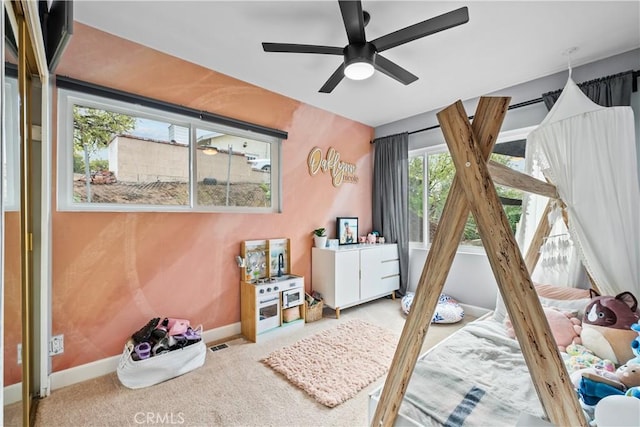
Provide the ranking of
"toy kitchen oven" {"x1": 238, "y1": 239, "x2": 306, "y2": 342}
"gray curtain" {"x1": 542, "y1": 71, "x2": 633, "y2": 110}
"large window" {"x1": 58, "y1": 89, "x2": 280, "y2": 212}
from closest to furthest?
1. "large window" {"x1": 58, "y1": 89, "x2": 280, "y2": 212}
2. "gray curtain" {"x1": 542, "y1": 71, "x2": 633, "y2": 110}
3. "toy kitchen oven" {"x1": 238, "y1": 239, "x2": 306, "y2": 342}

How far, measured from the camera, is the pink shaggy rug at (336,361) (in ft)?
6.44

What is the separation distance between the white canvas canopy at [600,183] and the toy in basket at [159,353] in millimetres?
3014

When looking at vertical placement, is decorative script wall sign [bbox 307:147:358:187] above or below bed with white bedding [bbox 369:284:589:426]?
above

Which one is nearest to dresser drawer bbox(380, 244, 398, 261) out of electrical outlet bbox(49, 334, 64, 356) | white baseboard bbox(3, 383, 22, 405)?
electrical outlet bbox(49, 334, 64, 356)

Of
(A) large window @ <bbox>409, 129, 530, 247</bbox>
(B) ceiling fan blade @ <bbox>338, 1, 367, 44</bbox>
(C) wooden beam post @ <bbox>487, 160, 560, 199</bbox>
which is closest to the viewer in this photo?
(C) wooden beam post @ <bbox>487, 160, 560, 199</bbox>

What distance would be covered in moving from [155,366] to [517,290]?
2291 millimetres

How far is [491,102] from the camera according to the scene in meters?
1.00

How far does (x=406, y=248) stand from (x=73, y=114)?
380 centimetres

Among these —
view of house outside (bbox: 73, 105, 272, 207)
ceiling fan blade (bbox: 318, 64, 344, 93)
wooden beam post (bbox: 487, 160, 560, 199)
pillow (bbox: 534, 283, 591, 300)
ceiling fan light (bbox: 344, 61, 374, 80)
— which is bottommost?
pillow (bbox: 534, 283, 591, 300)

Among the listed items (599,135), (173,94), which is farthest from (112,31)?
(599,135)

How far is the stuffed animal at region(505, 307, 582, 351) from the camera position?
1.94m

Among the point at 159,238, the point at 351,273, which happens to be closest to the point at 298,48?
the point at 159,238

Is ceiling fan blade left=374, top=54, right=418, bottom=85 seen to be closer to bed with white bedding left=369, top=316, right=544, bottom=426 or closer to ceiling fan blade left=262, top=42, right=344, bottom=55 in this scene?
ceiling fan blade left=262, top=42, right=344, bottom=55

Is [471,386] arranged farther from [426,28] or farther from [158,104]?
[158,104]
